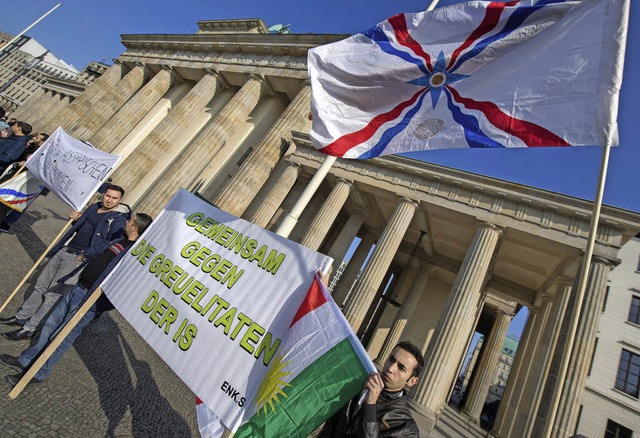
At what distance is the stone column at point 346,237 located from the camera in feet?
57.1

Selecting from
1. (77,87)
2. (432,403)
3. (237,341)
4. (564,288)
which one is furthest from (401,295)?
(77,87)

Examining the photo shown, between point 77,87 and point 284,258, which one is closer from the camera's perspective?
point 284,258

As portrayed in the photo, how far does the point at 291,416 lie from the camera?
2260mm

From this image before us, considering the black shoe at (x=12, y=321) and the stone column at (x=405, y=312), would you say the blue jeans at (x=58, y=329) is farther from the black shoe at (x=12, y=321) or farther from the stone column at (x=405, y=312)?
the stone column at (x=405, y=312)

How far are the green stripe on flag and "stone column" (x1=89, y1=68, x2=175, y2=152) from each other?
24242 mm

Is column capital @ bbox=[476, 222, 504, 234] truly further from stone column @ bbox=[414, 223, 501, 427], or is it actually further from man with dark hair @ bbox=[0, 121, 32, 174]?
man with dark hair @ bbox=[0, 121, 32, 174]

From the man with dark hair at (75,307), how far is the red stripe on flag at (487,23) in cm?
534

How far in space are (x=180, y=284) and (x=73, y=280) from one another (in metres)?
2.13

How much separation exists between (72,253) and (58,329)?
1.24m

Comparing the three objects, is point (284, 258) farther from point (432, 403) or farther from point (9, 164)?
point (432, 403)

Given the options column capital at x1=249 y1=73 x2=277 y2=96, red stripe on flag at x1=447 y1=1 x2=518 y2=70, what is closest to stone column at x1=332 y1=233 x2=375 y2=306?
column capital at x1=249 y1=73 x2=277 y2=96

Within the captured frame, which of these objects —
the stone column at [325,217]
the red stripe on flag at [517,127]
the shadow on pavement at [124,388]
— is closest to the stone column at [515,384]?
the stone column at [325,217]

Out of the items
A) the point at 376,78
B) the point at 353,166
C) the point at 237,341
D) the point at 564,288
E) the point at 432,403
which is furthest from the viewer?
the point at 353,166

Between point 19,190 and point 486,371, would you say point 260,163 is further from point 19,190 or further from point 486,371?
point 486,371
